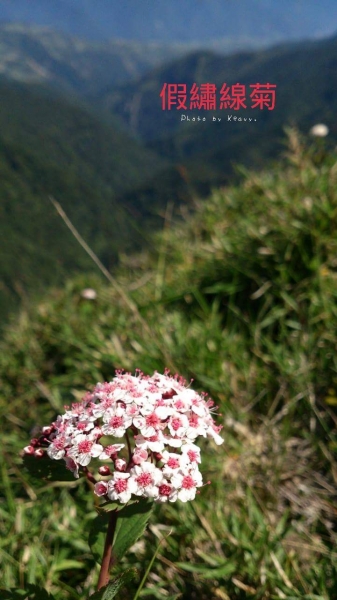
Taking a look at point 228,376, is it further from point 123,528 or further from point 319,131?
point 319,131

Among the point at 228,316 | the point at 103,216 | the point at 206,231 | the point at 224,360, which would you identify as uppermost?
the point at 103,216

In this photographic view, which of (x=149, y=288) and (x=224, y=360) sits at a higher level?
(x=149, y=288)

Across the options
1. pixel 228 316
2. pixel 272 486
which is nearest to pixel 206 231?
pixel 228 316

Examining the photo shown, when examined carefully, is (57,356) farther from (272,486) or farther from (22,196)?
(22,196)

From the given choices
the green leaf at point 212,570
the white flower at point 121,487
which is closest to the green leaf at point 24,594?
the white flower at point 121,487

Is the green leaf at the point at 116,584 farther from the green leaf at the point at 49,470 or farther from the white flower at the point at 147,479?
the green leaf at the point at 49,470

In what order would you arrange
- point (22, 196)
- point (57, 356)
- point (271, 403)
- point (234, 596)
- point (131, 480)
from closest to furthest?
point (131, 480), point (234, 596), point (271, 403), point (57, 356), point (22, 196)

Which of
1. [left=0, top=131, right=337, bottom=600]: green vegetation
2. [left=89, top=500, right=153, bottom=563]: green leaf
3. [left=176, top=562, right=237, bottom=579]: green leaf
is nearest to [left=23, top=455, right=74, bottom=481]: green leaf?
[left=89, top=500, right=153, bottom=563]: green leaf

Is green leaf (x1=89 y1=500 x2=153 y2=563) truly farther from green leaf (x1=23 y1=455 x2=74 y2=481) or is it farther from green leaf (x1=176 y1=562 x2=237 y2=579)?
green leaf (x1=176 y1=562 x2=237 y2=579)
